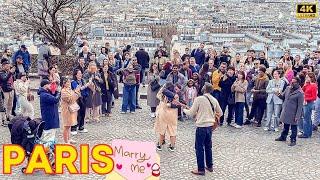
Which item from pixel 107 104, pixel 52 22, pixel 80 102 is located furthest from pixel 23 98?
pixel 52 22

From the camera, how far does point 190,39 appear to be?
8981 centimetres

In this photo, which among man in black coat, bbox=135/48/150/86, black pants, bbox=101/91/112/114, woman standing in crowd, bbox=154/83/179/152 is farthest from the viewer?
man in black coat, bbox=135/48/150/86

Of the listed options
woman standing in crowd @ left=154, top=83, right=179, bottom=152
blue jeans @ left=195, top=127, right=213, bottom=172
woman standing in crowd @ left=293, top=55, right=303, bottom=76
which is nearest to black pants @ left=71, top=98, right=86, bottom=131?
woman standing in crowd @ left=154, top=83, right=179, bottom=152

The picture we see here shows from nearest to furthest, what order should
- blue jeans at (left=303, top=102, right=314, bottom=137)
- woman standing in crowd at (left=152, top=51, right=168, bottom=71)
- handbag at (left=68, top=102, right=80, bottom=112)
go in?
handbag at (left=68, top=102, right=80, bottom=112)
blue jeans at (left=303, top=102, right=314, bottom=137)
woman standing in crowd at (left=152, top=51, right=168, bottom=71)

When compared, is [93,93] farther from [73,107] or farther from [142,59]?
[142,59]

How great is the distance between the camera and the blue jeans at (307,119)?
42.2ft

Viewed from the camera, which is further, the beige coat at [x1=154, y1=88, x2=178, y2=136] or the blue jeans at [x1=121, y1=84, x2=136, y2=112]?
the blue jeans at [x1=121, y1=84, x2=136, y2=112]

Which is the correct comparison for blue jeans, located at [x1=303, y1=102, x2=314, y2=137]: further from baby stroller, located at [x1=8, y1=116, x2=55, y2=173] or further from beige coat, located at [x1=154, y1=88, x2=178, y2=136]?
baby stroller, located at [x1=8, y1=116, x2=55, y2=173]

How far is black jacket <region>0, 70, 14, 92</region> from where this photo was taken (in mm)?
13156

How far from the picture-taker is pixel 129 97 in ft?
49.3

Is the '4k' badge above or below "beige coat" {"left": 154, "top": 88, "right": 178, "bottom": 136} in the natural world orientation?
above

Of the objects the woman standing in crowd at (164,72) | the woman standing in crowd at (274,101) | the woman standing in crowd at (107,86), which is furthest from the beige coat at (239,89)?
the woman standing in crowd at (107,86)

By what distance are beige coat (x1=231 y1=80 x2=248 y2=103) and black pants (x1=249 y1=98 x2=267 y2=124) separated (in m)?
0.38

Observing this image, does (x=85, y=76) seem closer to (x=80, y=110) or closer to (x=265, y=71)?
(x=80, y=110)
